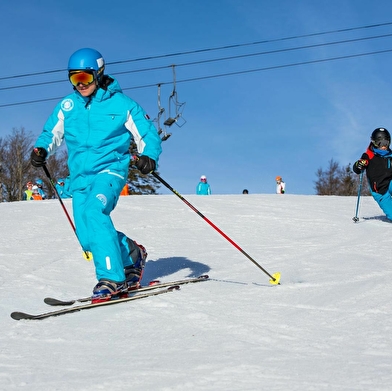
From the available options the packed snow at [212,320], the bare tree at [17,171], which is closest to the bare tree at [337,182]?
the bare tree at [17,171]

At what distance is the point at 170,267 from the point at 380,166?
4684mm

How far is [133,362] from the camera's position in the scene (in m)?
2.65

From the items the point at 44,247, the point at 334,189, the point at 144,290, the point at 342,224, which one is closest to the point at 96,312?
the point at 144,290

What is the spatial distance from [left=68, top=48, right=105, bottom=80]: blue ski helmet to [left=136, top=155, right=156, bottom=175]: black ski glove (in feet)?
2.54

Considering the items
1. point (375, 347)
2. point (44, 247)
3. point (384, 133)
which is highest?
point (384, 133)

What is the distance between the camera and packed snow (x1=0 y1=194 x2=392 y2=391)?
2391 mm

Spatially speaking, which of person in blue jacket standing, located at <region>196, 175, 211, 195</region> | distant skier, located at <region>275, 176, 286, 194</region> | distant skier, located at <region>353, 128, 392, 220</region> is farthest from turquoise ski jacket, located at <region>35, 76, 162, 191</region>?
distant skier, located at <region>275, 176, 286, 194</region>

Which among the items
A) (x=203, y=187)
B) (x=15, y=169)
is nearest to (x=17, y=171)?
(x=15, y=169)

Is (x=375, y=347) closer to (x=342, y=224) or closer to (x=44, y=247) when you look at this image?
(x=44, y=247)

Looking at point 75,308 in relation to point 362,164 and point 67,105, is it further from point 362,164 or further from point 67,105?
point 362,164

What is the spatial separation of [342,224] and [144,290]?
546 centimetres

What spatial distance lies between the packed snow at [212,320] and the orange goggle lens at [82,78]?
1.76 metres

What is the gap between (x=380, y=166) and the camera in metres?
9.48

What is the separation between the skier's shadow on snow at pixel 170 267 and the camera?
594cm
